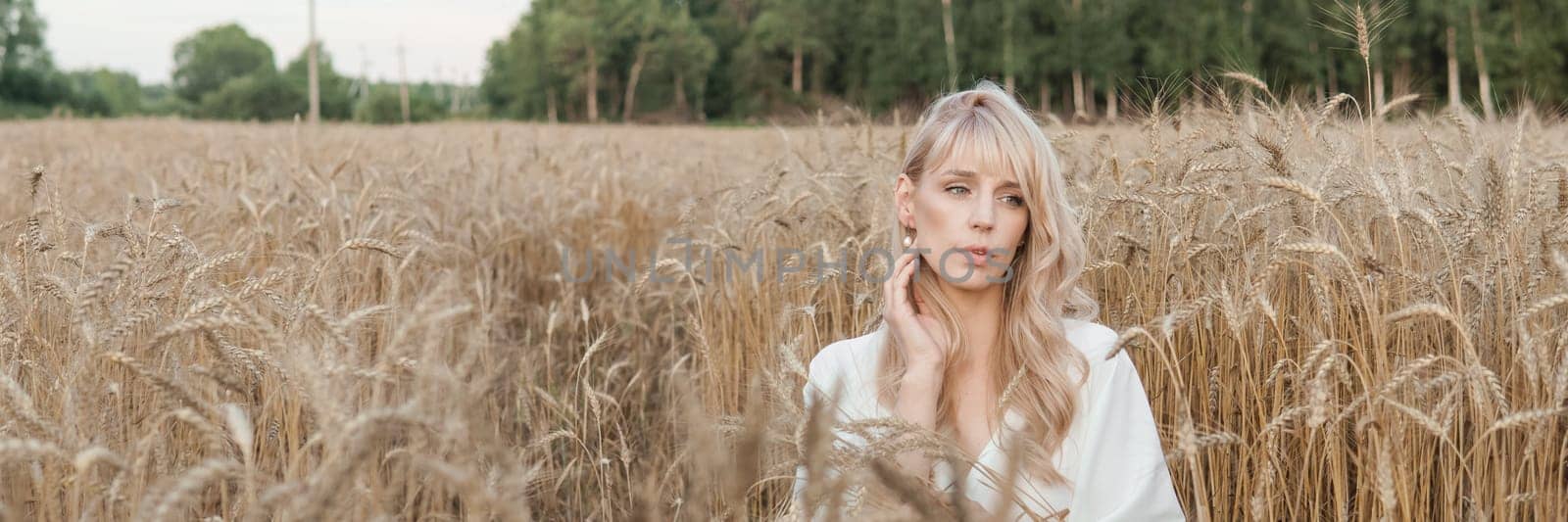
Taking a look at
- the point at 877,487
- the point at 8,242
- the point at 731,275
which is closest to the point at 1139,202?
the point at 877,487

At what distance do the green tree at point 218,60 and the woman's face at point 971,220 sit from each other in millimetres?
89960

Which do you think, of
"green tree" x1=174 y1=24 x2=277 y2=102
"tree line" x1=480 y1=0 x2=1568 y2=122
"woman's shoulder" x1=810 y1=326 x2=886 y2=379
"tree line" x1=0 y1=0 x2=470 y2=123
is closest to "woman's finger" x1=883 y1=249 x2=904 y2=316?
"woman's shoulder" x1=810 y1=326 x2=886 y2=379

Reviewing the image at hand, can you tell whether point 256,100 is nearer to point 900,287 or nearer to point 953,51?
point 953,51

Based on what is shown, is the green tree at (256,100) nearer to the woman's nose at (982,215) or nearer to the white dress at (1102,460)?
the woman's nose at (982,215)

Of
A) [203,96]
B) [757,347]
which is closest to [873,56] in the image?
[203,96]

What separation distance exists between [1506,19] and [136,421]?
1375 inches

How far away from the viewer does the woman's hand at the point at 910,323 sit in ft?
6.46

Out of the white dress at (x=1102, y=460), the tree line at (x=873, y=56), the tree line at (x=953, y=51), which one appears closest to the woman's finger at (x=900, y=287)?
the white dress at (x=1102, y=460)

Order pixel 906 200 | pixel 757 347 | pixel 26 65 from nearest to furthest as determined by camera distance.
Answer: pixel 906 200 → pixel 757 347 → pixel 26 65

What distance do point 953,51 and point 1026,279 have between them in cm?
3580

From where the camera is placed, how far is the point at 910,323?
2.01 metres

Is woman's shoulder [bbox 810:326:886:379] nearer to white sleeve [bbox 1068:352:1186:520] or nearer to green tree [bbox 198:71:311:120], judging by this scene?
white sleeve [bbox 1068:352:1186:520]

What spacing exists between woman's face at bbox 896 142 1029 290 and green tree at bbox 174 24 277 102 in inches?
3542

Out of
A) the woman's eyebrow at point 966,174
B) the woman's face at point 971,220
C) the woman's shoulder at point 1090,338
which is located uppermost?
the woman's eyebrow at point 966,174
